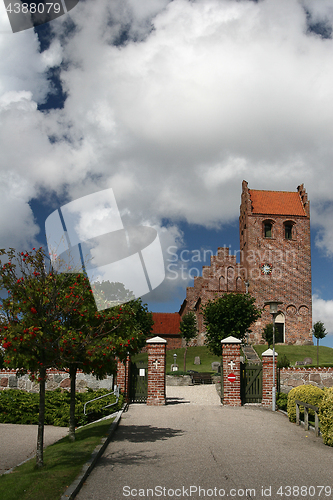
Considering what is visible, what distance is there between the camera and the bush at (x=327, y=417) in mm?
9102

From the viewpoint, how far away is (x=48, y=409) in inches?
519

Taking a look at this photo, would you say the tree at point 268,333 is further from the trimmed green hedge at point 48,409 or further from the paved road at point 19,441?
the paved road at point 19,441

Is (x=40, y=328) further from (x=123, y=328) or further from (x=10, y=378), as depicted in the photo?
(x=10, y=378)

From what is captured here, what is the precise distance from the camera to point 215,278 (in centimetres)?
5522

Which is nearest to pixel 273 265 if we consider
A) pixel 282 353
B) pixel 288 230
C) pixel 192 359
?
pixel 288 230

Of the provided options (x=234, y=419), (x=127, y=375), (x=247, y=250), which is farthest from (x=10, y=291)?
(x=247, y=250)

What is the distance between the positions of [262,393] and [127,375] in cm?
551

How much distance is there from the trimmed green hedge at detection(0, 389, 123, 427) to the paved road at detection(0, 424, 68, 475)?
36 centimetres

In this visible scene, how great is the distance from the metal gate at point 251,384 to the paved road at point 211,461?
10.8 ft

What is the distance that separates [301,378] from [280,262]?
112 ft

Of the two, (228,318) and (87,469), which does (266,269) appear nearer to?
(228,318)

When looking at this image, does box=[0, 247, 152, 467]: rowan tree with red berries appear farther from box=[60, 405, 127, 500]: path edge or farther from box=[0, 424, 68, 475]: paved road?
box=[0, 424, 68, 475]: paved road

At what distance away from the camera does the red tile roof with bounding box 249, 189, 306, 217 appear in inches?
2165

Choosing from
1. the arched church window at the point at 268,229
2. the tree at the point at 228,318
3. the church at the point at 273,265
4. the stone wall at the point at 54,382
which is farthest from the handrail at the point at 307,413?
the arched church window at the point at 268,229
